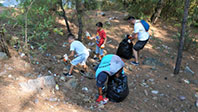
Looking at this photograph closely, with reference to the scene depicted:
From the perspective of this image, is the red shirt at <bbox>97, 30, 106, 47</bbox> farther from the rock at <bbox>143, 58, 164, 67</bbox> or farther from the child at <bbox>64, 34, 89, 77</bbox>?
the rock at <bbox>143, 58, 164, 67</bbox>

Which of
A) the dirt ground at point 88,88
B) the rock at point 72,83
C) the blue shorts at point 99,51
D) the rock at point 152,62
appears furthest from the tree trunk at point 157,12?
the rock at point 72,83

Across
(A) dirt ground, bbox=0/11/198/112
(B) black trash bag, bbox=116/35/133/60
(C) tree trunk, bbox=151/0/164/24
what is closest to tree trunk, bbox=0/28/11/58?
(A) dirt ground, bbox=0/11/198/112

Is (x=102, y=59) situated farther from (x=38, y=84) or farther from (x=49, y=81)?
(x=38, y=84)

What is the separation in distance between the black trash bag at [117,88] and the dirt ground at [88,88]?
0.15 metres

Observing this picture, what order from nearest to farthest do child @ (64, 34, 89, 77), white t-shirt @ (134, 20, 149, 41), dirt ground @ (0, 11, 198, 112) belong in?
dirt ground @ (0, 11, 198, 112), child @ (64, 34, 89, 77), white t-shirt @ (134, 20, 149, 41)

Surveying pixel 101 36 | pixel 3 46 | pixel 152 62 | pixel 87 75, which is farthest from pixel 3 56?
pixel 152 62

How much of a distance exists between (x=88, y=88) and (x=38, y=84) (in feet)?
3.49

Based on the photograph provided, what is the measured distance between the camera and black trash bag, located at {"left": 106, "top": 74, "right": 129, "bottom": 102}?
313 centimetres

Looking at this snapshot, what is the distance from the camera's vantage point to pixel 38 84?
297cm

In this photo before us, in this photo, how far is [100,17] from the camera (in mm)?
7652

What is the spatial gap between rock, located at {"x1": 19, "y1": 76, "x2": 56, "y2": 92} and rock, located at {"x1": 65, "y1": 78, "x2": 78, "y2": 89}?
29cm

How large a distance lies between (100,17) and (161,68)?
4117 mm

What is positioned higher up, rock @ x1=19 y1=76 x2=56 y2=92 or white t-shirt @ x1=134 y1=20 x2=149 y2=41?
white t-shirt @ x1=134 y1=20 x2=149 y2=41

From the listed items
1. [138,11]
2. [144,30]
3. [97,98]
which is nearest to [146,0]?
[138,11]
